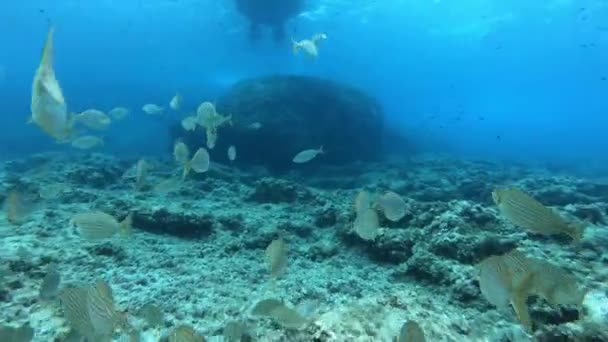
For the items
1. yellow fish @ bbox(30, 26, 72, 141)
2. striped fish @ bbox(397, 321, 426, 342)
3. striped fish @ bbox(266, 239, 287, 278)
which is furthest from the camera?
striped fish @ bbox(266, 239, 287, 278)

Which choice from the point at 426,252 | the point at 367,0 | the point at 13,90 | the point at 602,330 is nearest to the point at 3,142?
the point at 367,0

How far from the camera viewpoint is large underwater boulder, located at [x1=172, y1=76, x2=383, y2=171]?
709 inches

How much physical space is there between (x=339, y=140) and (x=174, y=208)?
1339 cm

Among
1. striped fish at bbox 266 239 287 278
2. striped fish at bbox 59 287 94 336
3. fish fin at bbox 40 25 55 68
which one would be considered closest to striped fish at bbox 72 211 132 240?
striped fish at bbox 59 287 94 336

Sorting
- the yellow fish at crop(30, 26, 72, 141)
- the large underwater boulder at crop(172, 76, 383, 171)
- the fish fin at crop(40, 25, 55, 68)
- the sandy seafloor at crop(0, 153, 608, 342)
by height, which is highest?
the large underwater boulder at crop(172, 76, 383, 171)

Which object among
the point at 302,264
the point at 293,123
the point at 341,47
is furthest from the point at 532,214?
the point at 341,47

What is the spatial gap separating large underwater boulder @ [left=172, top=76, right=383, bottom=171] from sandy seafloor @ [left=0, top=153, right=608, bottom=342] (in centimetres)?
833

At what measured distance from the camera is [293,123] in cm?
1856

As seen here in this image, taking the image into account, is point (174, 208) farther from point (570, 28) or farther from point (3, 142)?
point (570, 28)

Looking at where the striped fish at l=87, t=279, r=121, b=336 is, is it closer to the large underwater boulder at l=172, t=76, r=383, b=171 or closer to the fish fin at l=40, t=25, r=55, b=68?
the fish fin at l=40, t=25, r=55, b=68

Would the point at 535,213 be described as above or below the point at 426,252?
above

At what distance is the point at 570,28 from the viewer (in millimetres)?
41094

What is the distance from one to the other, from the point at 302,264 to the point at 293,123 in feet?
42.9

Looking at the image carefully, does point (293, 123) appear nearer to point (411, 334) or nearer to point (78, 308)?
point (78, 308)
